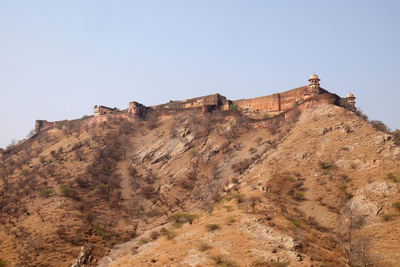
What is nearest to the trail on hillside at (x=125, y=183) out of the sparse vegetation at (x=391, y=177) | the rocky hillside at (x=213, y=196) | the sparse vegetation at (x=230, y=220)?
the rocky hillside at (x=213, y=196)

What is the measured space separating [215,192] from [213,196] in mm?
2079

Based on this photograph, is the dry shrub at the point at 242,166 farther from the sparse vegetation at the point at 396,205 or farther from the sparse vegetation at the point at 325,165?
the sparse vegetation at the point at 396,205

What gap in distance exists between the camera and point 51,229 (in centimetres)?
2703

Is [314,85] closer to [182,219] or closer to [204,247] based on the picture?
[182,219]

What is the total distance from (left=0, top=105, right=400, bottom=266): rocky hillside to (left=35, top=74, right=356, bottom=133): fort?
1.87 metres

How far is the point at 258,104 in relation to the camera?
45.6m

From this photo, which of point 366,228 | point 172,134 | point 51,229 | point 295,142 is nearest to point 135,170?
point 172,134

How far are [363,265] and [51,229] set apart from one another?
22617 mm

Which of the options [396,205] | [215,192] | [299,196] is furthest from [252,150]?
[396,205]

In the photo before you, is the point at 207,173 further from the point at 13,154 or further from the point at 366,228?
the point at 13,154

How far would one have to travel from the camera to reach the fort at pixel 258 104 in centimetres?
3758

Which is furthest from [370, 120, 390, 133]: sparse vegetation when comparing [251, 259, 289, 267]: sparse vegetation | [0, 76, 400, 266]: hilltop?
[251, 259, 289, 267]: sparse vegetation

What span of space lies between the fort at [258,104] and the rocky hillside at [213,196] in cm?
187

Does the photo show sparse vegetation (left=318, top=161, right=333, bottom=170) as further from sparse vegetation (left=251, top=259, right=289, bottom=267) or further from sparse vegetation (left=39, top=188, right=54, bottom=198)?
sparse vegetation (left=39, top=188, right=54, bottom=198)
